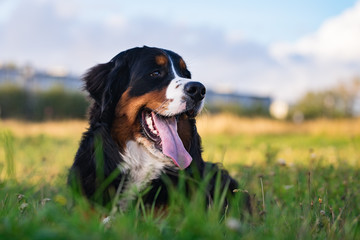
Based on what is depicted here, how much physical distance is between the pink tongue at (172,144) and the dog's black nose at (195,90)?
1.06 ft

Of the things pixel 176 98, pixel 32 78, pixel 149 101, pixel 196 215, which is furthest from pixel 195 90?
pixel 32 78

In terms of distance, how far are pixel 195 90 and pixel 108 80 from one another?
0.76 metres

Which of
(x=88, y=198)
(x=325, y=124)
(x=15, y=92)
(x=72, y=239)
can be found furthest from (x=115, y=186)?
(x=15, y=92)

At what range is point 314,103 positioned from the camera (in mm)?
32875

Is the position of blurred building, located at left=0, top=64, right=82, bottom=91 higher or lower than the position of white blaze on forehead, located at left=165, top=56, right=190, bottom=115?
lower

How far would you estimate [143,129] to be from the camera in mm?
3246

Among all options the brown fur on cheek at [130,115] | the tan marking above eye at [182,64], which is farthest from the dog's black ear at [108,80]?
the tan marking above eye at [182,64]

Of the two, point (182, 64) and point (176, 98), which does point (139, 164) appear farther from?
point (182, 64)

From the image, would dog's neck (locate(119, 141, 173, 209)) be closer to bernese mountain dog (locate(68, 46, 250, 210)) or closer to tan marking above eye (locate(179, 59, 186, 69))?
bernese mountain dog (locate(68, 46, 250, 210))

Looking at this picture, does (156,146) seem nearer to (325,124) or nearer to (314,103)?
(325,124)

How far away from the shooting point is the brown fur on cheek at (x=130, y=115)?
10.4ft

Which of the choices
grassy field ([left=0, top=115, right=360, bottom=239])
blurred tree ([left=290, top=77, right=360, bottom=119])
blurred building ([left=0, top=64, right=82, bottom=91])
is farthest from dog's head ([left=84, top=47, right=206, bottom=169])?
blurred tree ([left=290, top=77, right=360, bottom=119])

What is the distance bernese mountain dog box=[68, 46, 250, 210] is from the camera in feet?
10.0

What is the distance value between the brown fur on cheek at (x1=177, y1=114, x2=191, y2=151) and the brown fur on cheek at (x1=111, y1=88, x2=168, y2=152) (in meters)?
0.31
